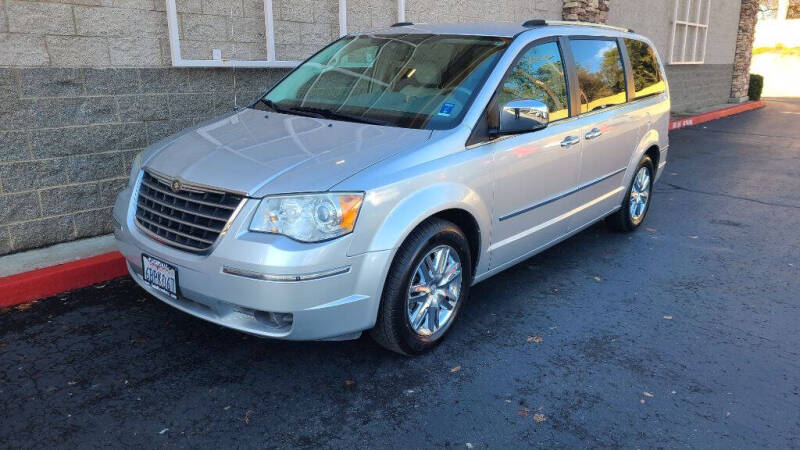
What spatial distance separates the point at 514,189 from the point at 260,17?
3.71 m

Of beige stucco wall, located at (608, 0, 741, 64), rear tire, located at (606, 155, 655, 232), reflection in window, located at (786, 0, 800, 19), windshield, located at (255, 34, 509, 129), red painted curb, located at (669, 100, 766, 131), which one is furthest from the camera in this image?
reflection in window, located at (786, 0, 800, 19)

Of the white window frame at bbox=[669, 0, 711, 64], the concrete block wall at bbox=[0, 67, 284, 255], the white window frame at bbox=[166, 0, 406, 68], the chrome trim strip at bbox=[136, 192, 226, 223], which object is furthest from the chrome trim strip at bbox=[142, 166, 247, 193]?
the white window frame at bbox=[669, 0, 711, 64]

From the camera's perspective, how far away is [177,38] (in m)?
5.57

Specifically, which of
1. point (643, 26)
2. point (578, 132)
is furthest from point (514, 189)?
point (643, 26)

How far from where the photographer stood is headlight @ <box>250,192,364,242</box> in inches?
118

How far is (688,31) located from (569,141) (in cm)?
1455

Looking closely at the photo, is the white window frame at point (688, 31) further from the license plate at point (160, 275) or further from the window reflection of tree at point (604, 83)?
the license plate at point (160, 275)

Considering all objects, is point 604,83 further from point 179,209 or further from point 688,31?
point 688,31

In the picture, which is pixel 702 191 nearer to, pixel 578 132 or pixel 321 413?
pixel 578 132

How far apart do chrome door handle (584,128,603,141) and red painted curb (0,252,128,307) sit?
3.63 meters

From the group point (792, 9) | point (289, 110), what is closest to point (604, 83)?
point (289, 110)

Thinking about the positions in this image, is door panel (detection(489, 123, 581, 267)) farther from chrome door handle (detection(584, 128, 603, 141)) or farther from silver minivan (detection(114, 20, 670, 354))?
chrome door handle (detection(584, 128, 603, 141))

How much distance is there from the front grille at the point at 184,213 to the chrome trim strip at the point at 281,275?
21 cm

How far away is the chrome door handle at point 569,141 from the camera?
4445 millimetres
